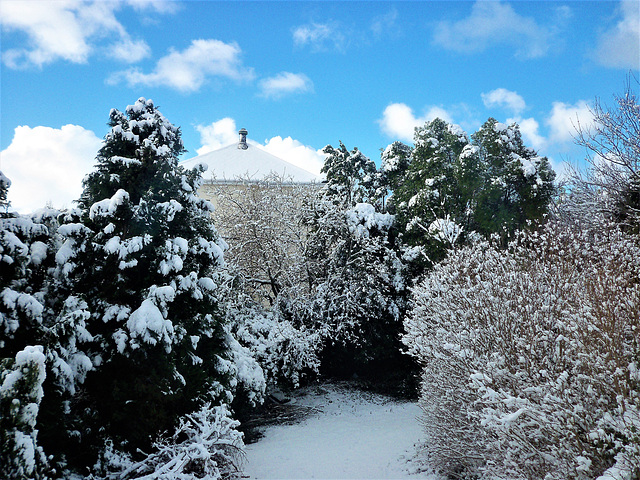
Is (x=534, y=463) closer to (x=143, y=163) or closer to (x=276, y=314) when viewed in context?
(x=143, y=163)

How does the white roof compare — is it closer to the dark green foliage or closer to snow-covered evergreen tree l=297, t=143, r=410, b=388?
the dark green foliage

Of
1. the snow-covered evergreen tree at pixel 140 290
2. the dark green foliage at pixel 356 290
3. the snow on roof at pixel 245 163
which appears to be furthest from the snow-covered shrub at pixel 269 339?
the snow on roof at pixel 245 163

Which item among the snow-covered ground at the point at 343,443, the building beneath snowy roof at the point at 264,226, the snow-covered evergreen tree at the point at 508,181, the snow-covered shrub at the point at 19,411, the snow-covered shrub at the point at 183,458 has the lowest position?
the snow-covered ground at the point at 343,443

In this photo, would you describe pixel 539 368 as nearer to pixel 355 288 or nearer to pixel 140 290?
pixel 140 290

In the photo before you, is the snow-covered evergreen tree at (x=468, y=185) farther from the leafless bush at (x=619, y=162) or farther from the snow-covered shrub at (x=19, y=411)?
the snow-covered shrub at (x=19, y=411)

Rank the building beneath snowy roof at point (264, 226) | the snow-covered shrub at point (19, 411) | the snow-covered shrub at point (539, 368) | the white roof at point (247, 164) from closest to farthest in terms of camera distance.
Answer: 1. the snow-covered shrub at point (539, 368)
2. the snow-covered shrub at point (19, 411)
3. the building beneath snowy roof at point (264, 226)
4. the white roof at point (247, 164)

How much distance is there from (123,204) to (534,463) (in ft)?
20.3

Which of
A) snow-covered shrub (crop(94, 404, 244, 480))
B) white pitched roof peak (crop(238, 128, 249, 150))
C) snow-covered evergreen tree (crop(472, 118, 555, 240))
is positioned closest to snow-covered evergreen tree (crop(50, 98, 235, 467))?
snow-covered shrub (crop(94, 404, 244, 480))

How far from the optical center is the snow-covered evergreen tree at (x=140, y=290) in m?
6.06

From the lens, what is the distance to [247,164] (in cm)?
1828

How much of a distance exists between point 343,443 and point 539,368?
563cm

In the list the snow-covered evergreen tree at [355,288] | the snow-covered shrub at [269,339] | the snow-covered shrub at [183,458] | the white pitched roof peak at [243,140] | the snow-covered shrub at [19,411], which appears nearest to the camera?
the snow-covered shrub at [19,411]

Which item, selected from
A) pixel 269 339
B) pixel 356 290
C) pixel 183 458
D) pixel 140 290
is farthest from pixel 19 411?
pixel 356 290

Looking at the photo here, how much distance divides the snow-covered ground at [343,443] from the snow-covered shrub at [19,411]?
13.5 ft
